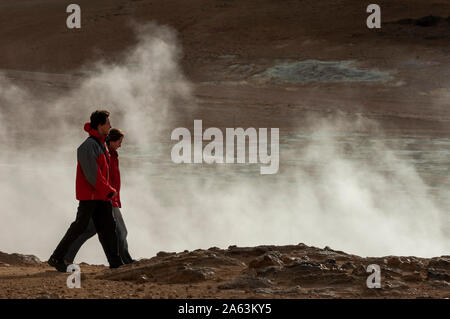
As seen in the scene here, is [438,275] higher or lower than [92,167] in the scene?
lower

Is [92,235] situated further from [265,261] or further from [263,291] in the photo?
[263,291]

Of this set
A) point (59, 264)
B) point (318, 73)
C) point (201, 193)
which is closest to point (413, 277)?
point (59, 264)

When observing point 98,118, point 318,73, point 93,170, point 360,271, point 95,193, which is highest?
point 318,73

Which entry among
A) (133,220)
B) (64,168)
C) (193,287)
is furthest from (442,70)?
(193,287)

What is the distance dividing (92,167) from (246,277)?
A: 153 centimetres

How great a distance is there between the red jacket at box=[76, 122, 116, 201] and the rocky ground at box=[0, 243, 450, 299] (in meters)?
0.66

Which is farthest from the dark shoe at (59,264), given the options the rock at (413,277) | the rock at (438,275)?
the rock at (438,275)

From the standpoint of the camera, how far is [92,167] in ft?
24.6

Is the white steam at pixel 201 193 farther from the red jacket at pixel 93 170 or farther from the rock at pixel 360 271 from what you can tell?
the rock at pixel 360 271

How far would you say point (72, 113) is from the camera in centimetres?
2134

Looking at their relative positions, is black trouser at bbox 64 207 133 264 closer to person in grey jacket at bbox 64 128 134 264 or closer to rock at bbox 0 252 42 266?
person in grey jacket at bbox 64 128 134 264

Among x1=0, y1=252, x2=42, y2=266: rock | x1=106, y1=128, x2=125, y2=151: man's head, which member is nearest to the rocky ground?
x1=0, y1=252, x2=42, y2=266: rock

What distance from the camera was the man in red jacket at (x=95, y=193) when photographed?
24.7 feet

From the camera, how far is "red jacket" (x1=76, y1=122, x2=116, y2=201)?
7.50m
